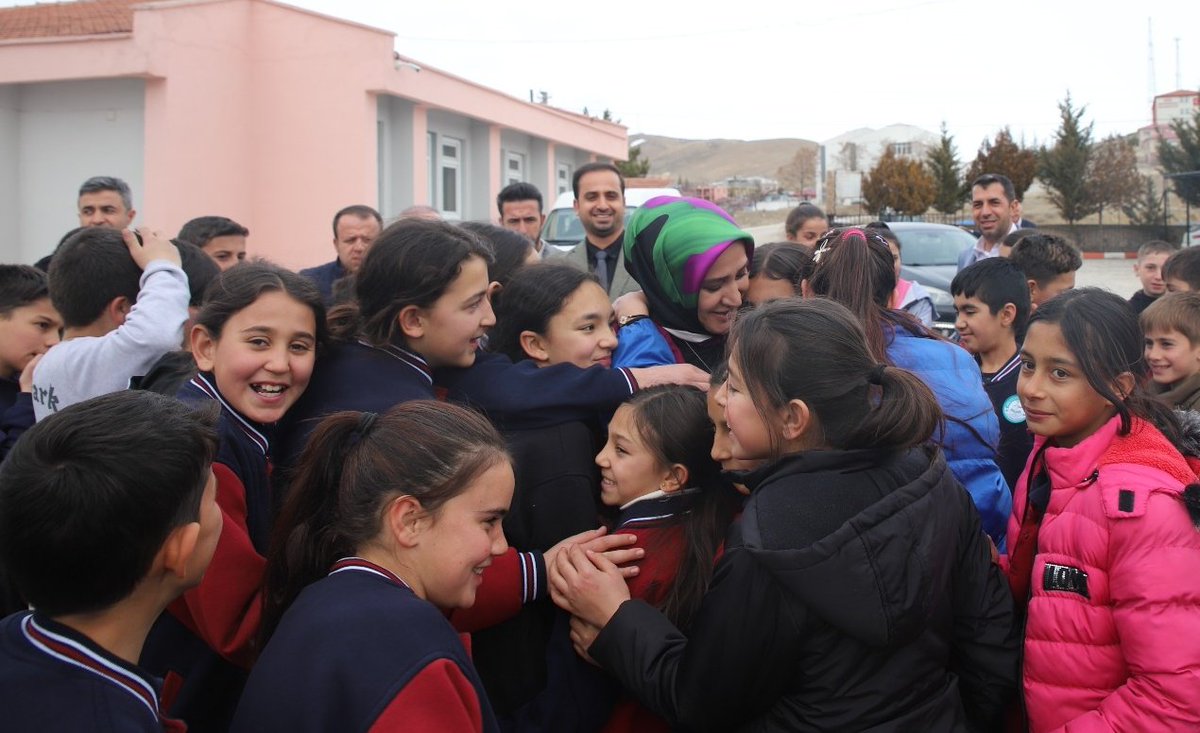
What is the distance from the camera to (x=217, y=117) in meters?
14.9

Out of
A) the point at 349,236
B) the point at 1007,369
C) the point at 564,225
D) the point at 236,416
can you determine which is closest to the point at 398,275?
the point at 236,416

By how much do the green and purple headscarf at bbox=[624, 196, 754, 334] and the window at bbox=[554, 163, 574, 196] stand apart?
865 inches

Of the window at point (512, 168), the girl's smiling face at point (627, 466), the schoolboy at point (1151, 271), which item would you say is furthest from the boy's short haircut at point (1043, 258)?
the window at point (512, 168)

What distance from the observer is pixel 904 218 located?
36.9 meters

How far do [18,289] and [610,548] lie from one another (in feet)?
7.92

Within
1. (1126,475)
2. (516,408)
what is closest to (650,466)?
(516,408)

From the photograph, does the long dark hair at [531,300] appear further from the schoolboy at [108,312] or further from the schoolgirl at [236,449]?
the schoolboy at [108,312]

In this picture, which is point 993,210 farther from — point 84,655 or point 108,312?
point 84,655

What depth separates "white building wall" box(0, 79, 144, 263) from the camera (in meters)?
14.4

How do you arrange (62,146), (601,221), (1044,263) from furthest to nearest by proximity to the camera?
(62,146)
(601,221)
(1044,263)

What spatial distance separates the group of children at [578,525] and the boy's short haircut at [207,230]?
3.01m

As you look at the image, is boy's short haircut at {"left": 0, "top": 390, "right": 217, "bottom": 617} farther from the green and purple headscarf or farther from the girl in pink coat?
the girl in pink coat

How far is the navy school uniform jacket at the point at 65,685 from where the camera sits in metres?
1.32

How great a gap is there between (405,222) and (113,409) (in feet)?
3.12
